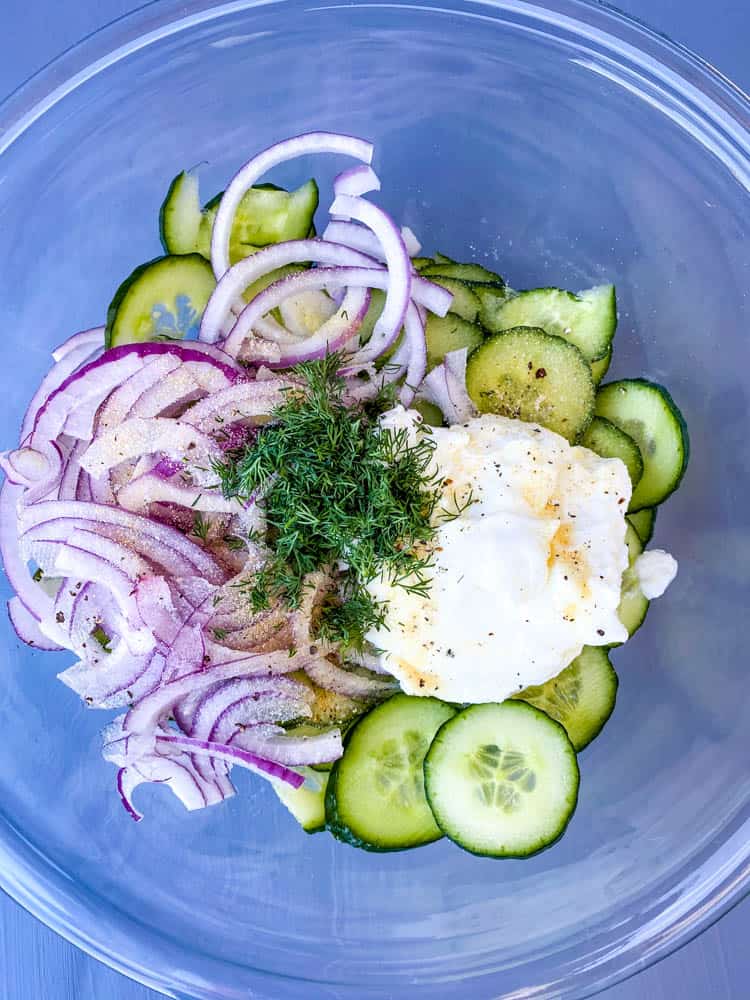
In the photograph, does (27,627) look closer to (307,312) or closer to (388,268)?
(307,312)

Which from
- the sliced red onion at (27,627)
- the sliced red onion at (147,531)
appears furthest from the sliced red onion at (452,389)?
the sliced red onion at (27,627)

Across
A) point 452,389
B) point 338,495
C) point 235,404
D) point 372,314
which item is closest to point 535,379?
point 452,389

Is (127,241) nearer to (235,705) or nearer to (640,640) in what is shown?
(235,705)

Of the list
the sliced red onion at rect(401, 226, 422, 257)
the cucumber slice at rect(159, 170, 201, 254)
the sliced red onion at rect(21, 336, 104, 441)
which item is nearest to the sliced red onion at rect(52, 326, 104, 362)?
the sliced red onion at rect(21, 336, 104, 441)

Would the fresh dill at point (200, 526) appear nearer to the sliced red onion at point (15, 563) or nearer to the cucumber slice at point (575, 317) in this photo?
the sliced red onion at point (15, 563)

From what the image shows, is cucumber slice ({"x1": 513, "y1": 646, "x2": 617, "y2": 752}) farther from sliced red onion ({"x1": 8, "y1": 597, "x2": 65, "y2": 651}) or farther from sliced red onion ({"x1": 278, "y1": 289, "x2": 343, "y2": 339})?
sliced red onion ({"x1": 8, "y1": 597, "x2": 65, "y2": 651})

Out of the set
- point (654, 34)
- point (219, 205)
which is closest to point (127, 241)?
point (219, 205)
